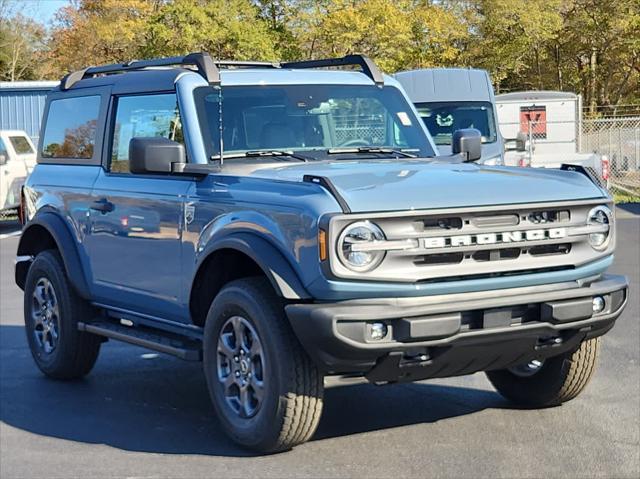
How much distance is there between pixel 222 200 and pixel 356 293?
116cm

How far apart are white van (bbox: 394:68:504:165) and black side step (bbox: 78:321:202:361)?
11099 mm

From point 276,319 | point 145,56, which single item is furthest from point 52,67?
point 276,319

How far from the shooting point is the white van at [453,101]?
18.2 meters

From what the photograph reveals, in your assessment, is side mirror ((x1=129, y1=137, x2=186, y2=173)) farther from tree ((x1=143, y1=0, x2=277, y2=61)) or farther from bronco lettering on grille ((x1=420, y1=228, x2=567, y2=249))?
tree ((x1=143, y1=0, x2=277, y2=61))

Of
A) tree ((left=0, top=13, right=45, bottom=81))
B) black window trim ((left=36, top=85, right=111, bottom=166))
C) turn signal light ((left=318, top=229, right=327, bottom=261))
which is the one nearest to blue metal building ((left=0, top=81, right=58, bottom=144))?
tree ((left=0, top=13, right=45, bottom=81))

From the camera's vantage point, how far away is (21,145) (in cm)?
2280

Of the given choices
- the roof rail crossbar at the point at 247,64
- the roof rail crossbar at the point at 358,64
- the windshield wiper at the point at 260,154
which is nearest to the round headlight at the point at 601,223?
the windshield wiper at the point at 260,154

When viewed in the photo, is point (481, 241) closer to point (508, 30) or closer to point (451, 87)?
point (451, 87)

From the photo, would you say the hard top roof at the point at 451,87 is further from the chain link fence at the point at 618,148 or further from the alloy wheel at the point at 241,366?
the alloy wheel at the point at 241,366

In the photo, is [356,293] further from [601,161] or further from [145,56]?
[145,56]

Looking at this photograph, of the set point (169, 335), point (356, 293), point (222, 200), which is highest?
point (222, 200)

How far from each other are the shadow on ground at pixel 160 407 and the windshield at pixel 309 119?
1.57 meters

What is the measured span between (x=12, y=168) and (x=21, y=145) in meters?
0.92

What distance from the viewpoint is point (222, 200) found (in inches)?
245
